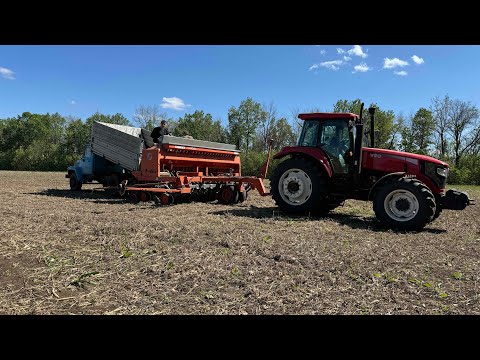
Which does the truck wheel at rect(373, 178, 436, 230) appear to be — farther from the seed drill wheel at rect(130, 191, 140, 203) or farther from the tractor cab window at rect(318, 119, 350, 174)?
the seed drill wheel at rect(130, 191, 140, 203)

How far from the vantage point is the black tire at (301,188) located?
8.59 m

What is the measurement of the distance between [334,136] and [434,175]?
221 cm

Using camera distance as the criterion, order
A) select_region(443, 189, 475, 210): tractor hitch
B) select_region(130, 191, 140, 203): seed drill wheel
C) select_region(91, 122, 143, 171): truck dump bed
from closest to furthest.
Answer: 1. select_region(443, 189, 475, 210): tractor hitch
2. select_region(130, 191, 140, 203): seed drill wheel
3. select_region(91, 122, 143, 171): truck dump bed

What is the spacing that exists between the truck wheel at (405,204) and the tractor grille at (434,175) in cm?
54

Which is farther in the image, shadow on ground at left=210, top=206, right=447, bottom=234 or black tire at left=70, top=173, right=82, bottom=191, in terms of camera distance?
black tire at left=70, top=173, right=82, bottom=191

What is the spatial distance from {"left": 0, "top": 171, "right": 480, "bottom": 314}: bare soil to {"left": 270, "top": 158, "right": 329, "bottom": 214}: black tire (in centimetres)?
112

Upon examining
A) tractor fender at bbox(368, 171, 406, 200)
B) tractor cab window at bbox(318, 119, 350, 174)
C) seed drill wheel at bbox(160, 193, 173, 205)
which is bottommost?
seed drill wheel at bbox(160, 193, 173, 205)

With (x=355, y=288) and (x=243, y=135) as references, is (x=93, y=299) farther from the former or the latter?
(x=243, y=135)

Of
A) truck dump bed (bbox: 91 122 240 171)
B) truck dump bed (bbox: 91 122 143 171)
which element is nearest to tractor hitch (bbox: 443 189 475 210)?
truck dump bed (bbox: 91 122 240 171)

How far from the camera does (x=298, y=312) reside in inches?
132

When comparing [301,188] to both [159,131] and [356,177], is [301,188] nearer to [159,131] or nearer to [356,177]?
[356,177]

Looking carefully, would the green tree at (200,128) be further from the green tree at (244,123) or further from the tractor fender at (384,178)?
the tractor fender at (384,178)

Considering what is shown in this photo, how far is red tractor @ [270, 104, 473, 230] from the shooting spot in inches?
292
